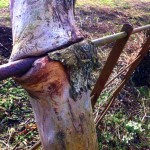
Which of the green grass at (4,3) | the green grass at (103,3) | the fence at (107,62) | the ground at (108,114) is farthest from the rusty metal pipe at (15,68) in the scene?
the green grass at (103,3)

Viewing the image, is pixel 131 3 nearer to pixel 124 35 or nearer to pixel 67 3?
pixel 124 35

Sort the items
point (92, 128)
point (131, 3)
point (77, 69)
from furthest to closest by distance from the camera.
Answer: point (131, 3) < point (92, 128) < point (77, 69)

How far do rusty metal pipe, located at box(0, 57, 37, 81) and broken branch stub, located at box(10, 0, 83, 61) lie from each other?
0.19 ft

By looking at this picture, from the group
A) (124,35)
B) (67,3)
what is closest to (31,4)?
(67,3)

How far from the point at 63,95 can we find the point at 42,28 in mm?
222

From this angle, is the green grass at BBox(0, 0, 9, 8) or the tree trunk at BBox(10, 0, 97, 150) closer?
the tree trunk at BBox(10, 0, 97, 150)

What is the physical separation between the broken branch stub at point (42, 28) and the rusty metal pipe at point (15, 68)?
59mm

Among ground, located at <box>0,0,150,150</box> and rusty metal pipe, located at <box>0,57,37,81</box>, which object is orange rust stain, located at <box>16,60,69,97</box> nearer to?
rusty metal pipe, located at <box>0,57,37,81</box>

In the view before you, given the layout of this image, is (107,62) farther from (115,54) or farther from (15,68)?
(15,68)

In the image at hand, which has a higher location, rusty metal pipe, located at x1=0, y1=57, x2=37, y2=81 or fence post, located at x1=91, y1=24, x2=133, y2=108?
rusty metal pipe, located at x1=0, y1=57, x2=37, y2=81

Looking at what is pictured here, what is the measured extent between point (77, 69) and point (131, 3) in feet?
18.7

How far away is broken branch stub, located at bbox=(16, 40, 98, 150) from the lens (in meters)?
0.96

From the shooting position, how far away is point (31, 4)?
1.04 metres

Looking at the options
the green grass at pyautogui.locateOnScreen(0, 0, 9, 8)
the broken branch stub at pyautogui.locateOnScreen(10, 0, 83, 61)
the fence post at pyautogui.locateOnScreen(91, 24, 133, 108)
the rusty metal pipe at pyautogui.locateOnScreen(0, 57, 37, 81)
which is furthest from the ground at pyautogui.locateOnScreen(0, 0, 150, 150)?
the green grass at pyautogui.locateOnScreen(0, 0, 9, 8)
